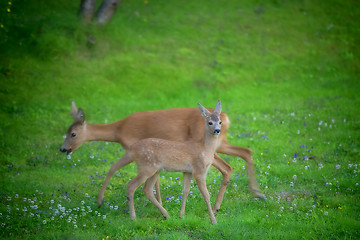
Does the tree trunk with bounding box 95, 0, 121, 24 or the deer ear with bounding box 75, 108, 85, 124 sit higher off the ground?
the tree trunk with bounding box 95, 0, 121, 24

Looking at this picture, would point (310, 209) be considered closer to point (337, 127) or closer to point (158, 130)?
point (158, 130)

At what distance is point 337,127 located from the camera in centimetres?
1181

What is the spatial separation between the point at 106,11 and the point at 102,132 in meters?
9.80

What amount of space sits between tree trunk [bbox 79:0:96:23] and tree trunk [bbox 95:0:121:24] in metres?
0.30

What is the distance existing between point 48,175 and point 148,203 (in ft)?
9.37

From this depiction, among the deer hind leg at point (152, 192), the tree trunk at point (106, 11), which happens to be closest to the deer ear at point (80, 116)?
the deer hind leg at point (152, 192)

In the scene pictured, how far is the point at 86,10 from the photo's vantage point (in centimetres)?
1706

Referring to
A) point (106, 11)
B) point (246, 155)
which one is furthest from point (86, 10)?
point (246, 155)

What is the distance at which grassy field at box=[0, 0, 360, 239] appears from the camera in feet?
23.5

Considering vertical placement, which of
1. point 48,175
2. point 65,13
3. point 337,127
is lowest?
point 48,175

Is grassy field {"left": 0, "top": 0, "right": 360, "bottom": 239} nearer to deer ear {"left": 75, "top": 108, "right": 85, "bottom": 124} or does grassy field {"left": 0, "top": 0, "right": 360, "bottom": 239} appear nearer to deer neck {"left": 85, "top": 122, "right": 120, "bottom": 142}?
deer neck {"left": 85, "top": 122, "right": 120, "bottom": 142}

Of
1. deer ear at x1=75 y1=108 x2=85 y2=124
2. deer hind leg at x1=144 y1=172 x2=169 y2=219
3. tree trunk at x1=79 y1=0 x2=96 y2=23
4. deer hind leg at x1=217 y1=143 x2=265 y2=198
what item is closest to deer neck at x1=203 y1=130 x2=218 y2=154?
deer hind leg at x1=144 y1=172 x2=169 y2=219

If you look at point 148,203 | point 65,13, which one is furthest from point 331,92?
point 65,13

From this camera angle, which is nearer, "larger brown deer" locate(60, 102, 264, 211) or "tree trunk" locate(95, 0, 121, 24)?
"larger brown deer" locate(60, 102, 264, 211)
